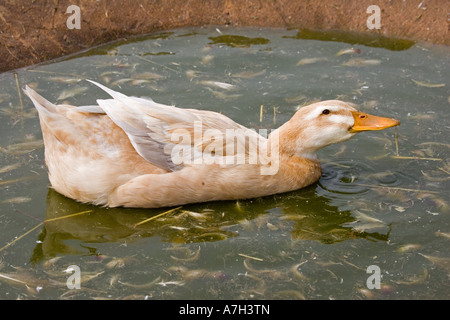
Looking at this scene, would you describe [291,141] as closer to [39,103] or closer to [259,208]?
[259,208]

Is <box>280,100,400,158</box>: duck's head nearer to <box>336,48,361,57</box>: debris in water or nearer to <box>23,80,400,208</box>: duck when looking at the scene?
<box>23,80,400,208</box>: duck

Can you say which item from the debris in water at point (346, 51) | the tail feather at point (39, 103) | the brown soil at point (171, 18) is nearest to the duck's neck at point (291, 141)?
the tail feather at point (39, 103)

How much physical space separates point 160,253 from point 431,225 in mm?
2232

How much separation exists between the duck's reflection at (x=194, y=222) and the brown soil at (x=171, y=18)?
3184 mm

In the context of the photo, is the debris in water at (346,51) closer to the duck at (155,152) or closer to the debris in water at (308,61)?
the debris in water at (308,61)

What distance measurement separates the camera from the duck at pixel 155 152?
6.06 meters

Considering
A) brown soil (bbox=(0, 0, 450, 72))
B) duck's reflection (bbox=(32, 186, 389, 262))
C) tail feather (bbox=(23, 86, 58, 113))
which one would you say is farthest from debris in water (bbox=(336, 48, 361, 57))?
tail feather (bbox=(23, 86, 58, 113))

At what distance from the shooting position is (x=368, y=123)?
620 centimetres

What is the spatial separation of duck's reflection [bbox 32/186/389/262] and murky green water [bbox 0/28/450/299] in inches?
0.6

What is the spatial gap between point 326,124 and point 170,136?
1.38 metres

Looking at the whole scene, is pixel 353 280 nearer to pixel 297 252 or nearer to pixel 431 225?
pixel 297 252

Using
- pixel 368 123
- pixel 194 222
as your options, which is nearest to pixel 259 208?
pixel 194 222

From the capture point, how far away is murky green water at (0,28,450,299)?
5273 mm

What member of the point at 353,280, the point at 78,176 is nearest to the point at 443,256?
the point at 353,280
